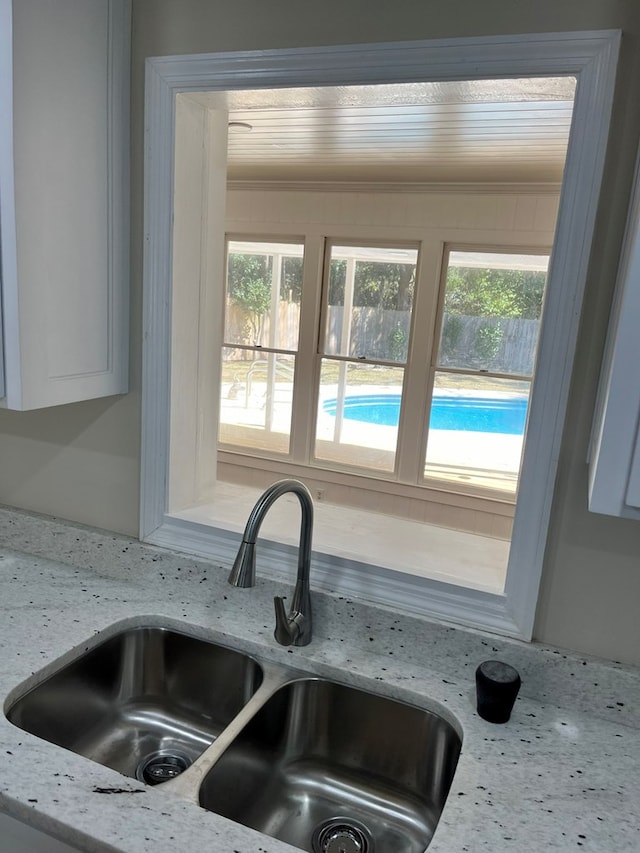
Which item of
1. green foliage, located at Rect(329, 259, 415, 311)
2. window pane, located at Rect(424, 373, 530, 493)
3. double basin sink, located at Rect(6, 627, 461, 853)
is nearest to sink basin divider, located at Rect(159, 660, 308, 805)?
double basin sink, located at Rect(6, 627, 461, 853)

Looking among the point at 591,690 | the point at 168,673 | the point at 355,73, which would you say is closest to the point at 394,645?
the point at 591,690

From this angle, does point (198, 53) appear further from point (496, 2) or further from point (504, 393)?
point (504, 393)

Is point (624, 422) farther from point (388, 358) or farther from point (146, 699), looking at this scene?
point (388, 358)

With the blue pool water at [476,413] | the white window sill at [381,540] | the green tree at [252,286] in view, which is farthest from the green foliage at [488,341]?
the white window sill at [381,540]

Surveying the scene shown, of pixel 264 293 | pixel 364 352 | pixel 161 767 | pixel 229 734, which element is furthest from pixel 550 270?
pixel 264 293

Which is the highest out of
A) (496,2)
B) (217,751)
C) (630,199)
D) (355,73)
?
(496,2)

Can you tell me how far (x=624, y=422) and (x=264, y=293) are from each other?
4573 millimetres

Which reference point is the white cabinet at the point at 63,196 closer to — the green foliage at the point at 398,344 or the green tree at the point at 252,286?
the green foliage at the point at 398,344

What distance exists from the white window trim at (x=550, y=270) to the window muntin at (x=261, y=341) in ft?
12.2

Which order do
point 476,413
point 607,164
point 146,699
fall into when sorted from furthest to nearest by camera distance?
point 476,413 → point 146,699 → point 607,164

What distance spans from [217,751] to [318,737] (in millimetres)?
275

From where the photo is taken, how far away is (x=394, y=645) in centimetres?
126

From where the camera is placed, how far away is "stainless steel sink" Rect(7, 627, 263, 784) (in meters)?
1.22

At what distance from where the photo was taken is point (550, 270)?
1.08 meters
